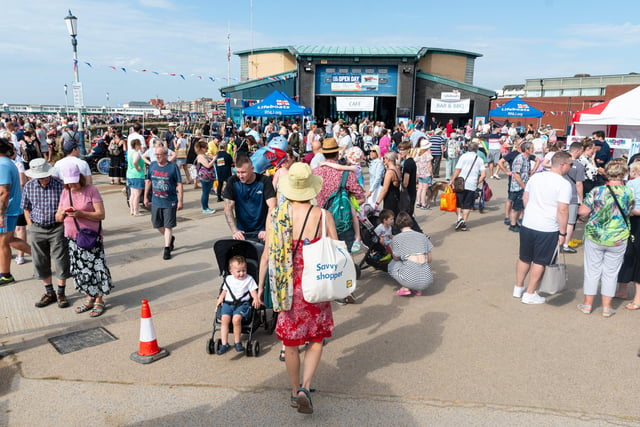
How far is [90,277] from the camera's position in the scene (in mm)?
4906

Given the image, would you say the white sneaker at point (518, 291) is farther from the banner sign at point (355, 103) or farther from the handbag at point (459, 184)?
the banner sign at point (355, 103)

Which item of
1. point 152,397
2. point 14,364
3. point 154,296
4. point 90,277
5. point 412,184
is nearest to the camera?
point 152,397

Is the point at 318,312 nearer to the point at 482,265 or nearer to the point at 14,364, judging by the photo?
the point at 14,364

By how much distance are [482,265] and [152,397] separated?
16.7 ft

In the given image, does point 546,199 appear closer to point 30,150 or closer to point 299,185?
point 299,185

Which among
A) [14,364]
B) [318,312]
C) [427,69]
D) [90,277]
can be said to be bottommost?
[14,364]

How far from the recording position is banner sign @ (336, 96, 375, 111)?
2689 centimetres

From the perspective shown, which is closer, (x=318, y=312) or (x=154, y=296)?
(x=318, y=312)

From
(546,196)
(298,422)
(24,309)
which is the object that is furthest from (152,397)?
(546,196)

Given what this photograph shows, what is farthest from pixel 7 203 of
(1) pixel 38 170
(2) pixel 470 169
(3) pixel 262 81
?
(3) pixel 262 81

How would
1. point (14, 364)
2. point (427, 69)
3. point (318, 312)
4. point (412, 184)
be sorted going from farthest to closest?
point (427, 69), point (412, 184), point (14, 364), point (318, 312)

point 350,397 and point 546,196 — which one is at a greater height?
point 546,196

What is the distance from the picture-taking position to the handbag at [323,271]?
2965mm

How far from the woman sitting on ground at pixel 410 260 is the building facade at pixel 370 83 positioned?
2114cm
